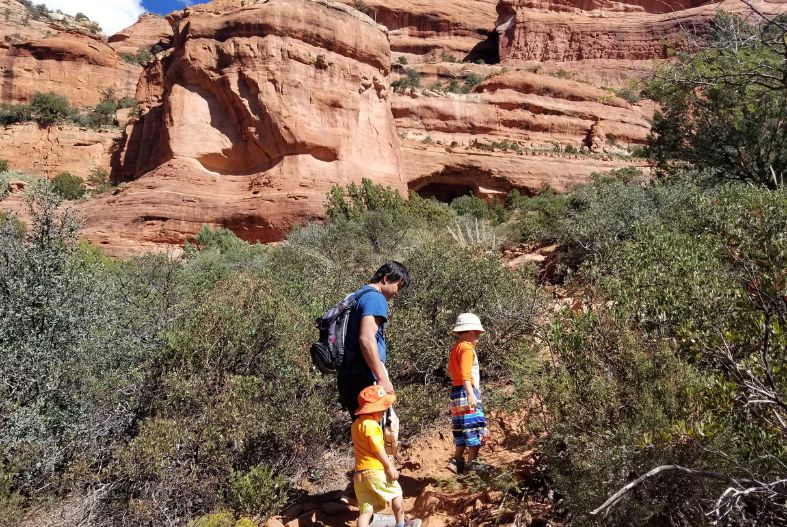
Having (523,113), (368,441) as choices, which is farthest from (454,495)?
(523,113)

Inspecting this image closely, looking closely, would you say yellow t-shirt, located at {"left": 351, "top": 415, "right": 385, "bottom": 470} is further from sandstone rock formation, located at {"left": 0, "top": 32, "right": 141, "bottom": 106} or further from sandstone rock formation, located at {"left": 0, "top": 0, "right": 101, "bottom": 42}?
sandstone rock formation, located at {"left": 0, "top": 0, "right": 101, "bottom": 42}

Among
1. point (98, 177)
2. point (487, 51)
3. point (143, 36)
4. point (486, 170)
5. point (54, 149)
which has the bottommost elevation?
point (98, 177)

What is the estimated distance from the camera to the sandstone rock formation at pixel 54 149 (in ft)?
98.3

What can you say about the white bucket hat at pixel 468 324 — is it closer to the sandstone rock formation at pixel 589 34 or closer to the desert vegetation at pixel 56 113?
the desert vegetation at pixel 56 113

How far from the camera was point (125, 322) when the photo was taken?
581cm

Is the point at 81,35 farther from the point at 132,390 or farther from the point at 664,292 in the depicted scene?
the point at 664,292

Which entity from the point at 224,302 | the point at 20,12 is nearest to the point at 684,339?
the point at 224,302

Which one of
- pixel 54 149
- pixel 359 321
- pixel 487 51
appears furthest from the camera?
pixel 487 51

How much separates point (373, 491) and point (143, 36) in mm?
57347

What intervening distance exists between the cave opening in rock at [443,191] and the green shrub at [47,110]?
2247 centimetres

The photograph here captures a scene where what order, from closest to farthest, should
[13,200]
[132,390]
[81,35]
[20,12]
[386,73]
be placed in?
[132,390] < [13,200] < [386,73] < [81,35] < [20,12]

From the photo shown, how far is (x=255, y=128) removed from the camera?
68.8 ft

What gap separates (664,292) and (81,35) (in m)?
45.0

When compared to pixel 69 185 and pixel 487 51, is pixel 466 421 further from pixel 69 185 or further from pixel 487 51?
pixel 487 51
